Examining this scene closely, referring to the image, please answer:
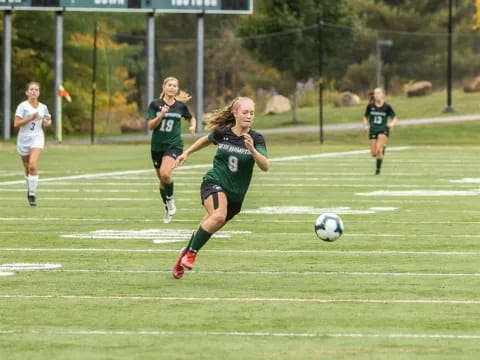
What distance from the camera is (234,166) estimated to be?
1365 cm

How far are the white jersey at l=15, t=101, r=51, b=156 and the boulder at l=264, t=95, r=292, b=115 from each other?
4054cm

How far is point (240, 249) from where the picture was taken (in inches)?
637

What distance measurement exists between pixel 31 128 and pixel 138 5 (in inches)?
1015

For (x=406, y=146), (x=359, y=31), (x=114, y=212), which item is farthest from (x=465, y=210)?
(x=359, y=31)

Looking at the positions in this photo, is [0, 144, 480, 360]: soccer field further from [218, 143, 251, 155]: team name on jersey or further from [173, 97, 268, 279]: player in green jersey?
[218, 143, 251, 155]: team name on jersey

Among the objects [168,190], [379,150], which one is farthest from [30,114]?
[379,150]

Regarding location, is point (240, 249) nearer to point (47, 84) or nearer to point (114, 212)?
point (114, 212)

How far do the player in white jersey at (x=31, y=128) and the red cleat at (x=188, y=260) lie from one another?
9.64 m

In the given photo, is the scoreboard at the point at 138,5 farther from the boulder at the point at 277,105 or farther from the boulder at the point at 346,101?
the boulder at the point at 346,101

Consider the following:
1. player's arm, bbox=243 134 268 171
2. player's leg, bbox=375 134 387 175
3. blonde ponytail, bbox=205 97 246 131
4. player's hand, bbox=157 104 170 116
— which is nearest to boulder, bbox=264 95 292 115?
player's leg, bbox=375 134 387 175

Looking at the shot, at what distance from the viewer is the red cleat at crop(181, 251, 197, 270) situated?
43.7 feet

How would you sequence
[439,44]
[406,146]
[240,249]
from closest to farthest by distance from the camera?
[240,249], [406,146], [439,44]

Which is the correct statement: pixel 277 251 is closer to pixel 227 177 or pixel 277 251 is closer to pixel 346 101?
pixel 227 177

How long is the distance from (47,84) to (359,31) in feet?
39.7
